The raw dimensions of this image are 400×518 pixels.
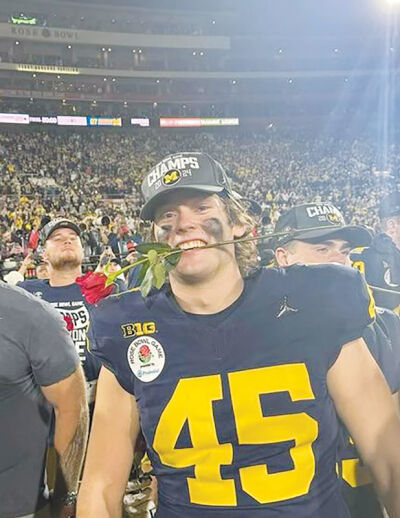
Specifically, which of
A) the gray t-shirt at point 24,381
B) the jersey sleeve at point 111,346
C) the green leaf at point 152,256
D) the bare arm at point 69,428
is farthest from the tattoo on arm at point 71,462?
the green leaf at point 152,256

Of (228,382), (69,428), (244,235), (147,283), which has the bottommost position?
(69,428)

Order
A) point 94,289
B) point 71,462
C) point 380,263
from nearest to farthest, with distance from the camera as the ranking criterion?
point 71,462 → point 94,289 → point 380,263

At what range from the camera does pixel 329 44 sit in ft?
134

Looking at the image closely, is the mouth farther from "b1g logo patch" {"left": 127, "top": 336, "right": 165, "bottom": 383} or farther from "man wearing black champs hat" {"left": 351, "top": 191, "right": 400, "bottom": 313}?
"man wearing black champs hat" {"left": 351, "top": 191, "right": 400, "bottom": 313}

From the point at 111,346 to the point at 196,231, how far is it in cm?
38

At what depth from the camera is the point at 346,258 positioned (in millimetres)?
2742

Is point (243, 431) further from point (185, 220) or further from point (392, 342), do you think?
point (392, 342)

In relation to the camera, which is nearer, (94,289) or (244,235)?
(244,235)

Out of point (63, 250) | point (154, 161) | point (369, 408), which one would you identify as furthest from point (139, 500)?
point (154, 161)

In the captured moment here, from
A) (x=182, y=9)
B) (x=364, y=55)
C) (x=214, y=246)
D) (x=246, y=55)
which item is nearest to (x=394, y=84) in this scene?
(x=364, y=55)

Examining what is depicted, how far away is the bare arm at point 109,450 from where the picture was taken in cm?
161

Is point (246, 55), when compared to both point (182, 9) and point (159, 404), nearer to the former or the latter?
point (182, 9)

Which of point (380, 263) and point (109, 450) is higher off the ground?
point (380, 263)

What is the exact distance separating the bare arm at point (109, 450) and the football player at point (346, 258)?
2.23 ft
